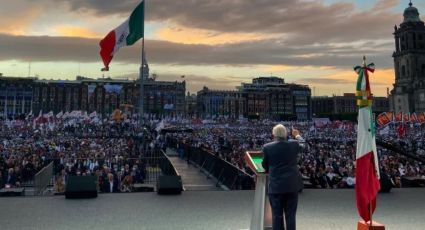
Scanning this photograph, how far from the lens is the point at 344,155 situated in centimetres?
2575

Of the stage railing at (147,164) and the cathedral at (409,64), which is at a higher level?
the cathedral at (409,64)

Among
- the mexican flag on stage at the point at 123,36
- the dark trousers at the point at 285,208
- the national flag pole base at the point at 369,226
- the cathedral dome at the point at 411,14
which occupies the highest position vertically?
the cathedral dome at the point at 411,14

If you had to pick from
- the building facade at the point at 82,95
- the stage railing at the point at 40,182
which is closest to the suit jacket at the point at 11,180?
the stage railing at the point at 40,182

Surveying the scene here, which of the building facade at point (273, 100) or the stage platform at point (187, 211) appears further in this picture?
the building facade at point (273, 100)

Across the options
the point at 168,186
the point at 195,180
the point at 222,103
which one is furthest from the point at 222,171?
the point at 222,103

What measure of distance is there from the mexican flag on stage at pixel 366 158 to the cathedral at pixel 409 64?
12511 centimetres

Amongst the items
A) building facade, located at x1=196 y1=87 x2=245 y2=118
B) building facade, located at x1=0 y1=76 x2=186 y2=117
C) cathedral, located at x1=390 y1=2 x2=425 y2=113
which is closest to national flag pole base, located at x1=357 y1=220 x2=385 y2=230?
cathedral, located at x1=390 y1=2 x2=425 y2=113

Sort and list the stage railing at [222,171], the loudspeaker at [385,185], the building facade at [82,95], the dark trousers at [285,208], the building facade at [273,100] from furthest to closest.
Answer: the building facade at [273,100], the building facade at [82,95], the stage railing at [222,171], the loudspeaker at [385,185], the dark trousers at [285,208]

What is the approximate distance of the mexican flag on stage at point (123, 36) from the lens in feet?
62.3

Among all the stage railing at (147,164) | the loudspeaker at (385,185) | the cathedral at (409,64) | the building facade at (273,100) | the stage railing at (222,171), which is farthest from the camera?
the building facade at (273,100)

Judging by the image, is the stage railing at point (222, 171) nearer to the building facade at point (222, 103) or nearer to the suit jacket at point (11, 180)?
the suit jacket at point (11, 180)

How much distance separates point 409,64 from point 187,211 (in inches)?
5229

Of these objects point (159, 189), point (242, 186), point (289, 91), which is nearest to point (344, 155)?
point (242, 186)

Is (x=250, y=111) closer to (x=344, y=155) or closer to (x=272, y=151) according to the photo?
(x=344, y=155)
